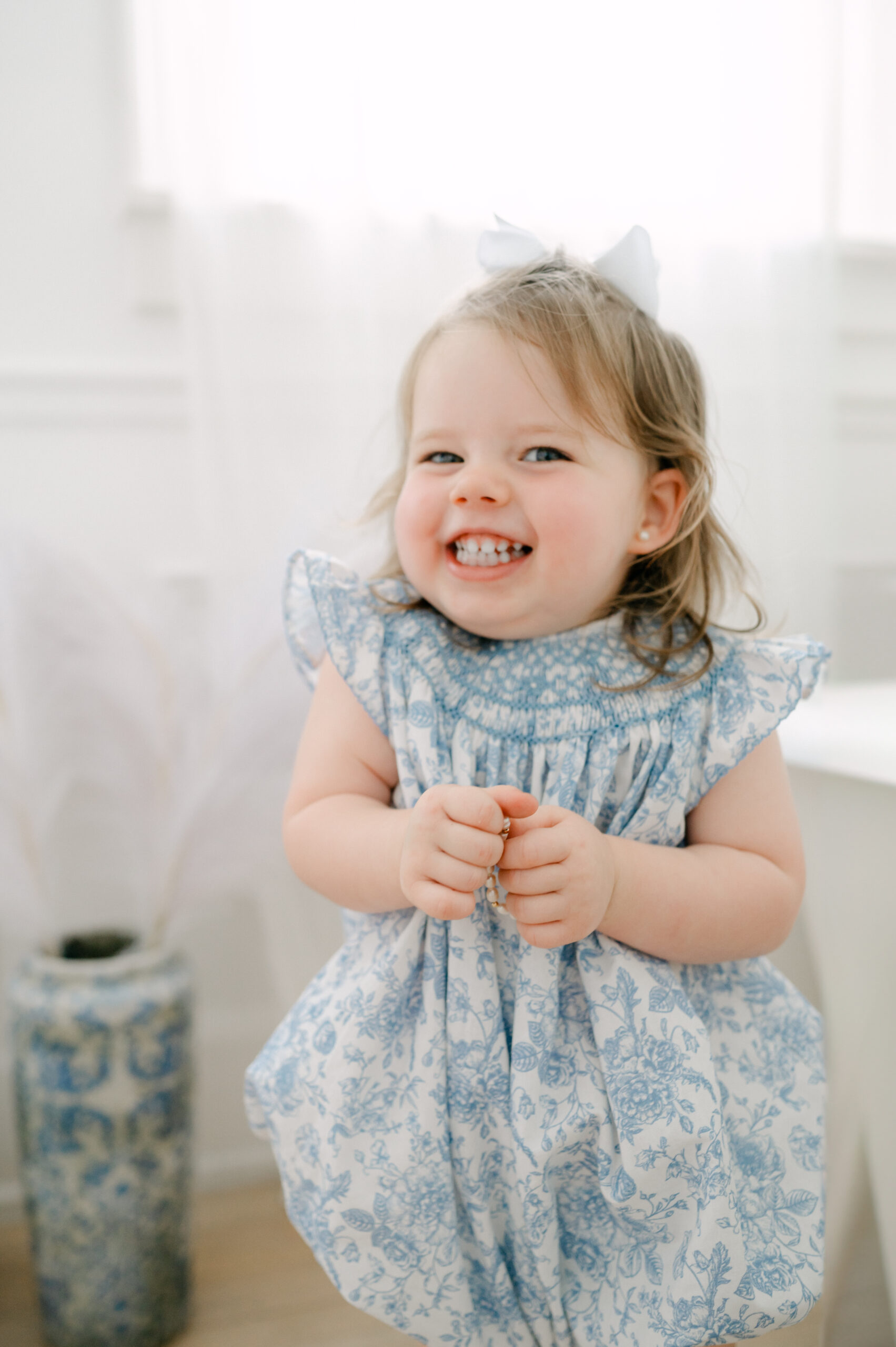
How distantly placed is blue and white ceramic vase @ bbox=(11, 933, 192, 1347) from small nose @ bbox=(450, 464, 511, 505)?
0.63 metres

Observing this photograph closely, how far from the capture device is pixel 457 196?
1.20m

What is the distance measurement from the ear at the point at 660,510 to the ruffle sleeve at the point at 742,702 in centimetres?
11

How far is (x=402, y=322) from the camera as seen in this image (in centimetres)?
119

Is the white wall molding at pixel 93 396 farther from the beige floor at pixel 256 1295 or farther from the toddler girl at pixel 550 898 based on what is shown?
the beige floor at pixel 256 1295

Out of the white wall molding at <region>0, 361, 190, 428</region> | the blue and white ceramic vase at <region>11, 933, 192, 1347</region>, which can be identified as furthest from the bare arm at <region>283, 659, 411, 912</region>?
the white wall molding at <region>0, 361, 190, 428</region>

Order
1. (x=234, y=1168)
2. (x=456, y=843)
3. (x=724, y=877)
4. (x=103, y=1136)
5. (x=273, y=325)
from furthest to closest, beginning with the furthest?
(x=234, y=1168)
(x=273, y=325)
(x=103, y=1136)
(x=724, y=877)
(x=456, y=843)

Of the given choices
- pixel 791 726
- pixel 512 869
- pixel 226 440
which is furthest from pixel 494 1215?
pixel 226 440

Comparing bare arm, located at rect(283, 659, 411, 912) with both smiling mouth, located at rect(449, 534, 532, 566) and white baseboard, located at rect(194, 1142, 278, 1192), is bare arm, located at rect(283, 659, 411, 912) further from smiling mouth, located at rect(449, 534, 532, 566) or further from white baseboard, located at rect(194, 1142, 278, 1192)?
white baseboard, located at rect(194, 1142, 278, 1192)

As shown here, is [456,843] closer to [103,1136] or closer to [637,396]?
[637,396]

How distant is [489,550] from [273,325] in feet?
1.73

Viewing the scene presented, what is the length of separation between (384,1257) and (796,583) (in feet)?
Result: 3.06

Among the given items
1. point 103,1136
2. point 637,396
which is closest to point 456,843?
point 637,396

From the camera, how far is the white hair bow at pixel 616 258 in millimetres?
832

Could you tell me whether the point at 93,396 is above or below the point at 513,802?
above
